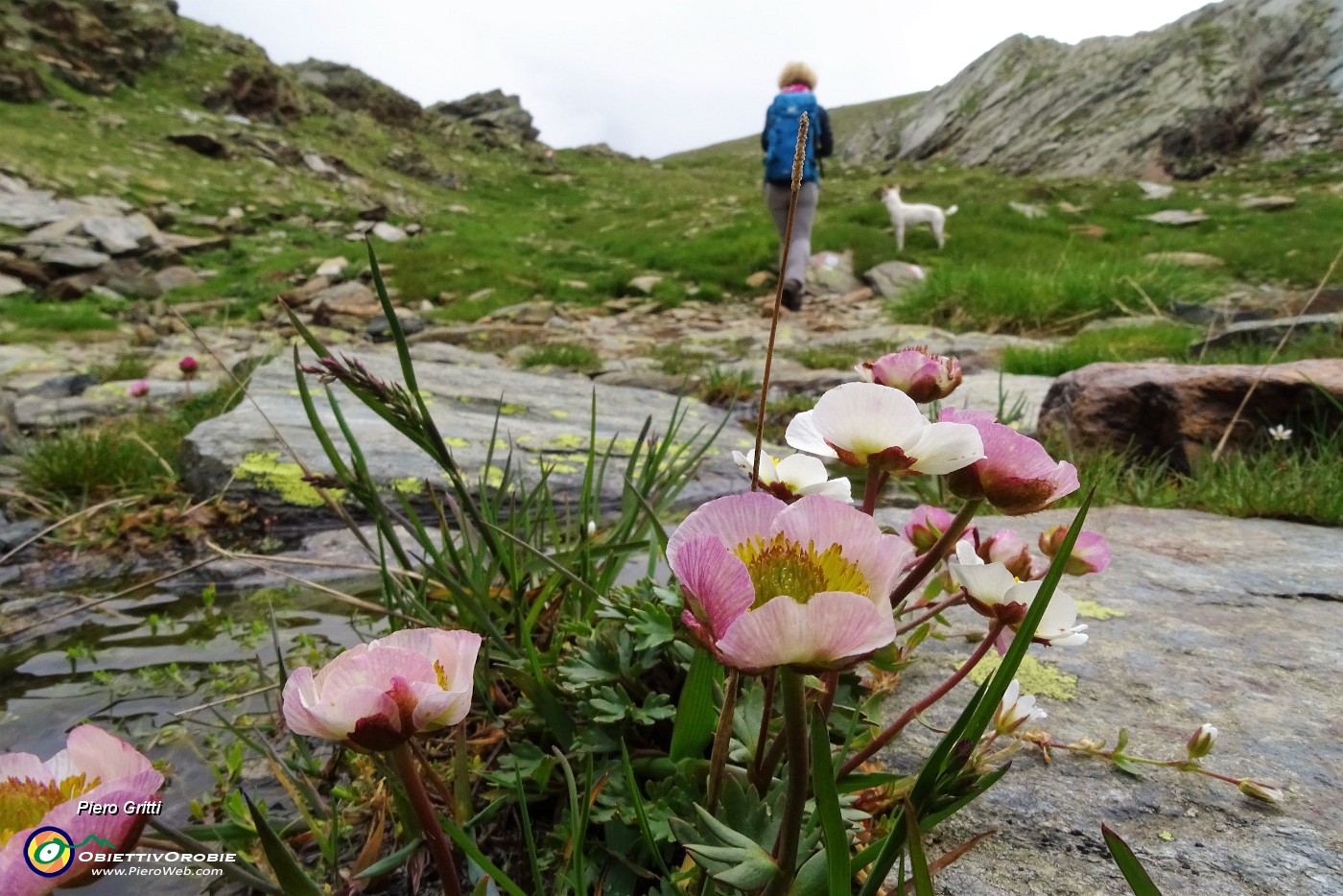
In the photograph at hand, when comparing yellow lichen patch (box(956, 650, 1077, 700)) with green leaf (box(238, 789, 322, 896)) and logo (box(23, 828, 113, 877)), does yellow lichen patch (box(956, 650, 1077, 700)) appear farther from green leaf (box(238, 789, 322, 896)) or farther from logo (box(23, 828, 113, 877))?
logo (box(23, 828, 113, 877))

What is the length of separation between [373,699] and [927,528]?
0.75 metres

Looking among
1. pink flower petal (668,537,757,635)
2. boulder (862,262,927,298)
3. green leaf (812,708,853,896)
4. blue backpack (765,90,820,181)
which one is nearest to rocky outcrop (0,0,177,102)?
blue backpack (765,90,820,181)

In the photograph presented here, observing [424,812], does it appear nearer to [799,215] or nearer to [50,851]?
[50,851]

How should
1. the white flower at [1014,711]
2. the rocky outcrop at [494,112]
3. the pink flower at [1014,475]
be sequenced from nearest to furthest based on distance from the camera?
1. the pink flower at [1014,475]
2. the white flower at [1014,711]
3. the rocky outcrop at [494,112]

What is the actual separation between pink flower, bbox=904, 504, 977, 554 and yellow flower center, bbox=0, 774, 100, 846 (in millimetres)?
939

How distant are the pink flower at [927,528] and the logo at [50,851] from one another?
0.92 meters

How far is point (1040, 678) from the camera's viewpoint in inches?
50.0

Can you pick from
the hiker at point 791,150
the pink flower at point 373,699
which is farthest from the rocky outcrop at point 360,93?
the pink flower at point 373,699

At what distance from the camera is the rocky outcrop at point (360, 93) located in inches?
1320

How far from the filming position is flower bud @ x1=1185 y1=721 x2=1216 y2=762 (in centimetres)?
90

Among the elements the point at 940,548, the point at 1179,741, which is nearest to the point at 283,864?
the point at 940,548

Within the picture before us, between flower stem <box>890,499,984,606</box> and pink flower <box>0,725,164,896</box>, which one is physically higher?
flower stem <box>890,499,984,606</box>

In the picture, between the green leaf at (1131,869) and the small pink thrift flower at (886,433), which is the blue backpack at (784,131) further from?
the green leaf at (1131,869)

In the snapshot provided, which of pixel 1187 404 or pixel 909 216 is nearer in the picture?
pixel 1187 404
